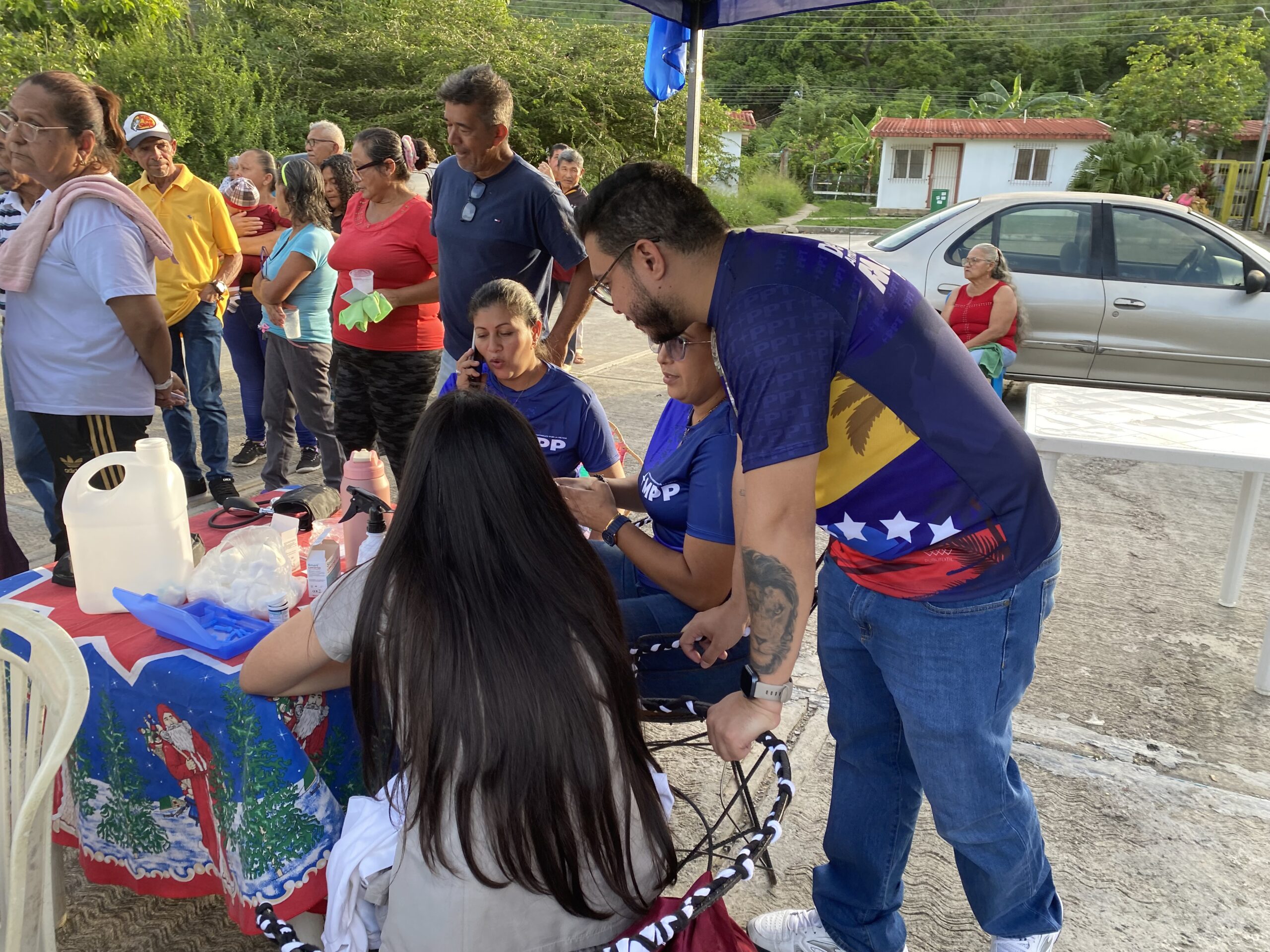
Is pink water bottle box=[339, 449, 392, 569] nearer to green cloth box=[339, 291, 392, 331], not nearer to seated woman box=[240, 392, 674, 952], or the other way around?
seated woman box=[240, 392, 674, 952]

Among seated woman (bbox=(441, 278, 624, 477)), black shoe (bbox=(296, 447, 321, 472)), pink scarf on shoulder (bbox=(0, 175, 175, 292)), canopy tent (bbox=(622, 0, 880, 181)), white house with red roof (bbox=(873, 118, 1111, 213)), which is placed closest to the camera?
pink scarf on shoulder (bbox=(0, 175, 175, 292))

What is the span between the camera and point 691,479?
2.14 m

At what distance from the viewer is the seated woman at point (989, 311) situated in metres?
5.71

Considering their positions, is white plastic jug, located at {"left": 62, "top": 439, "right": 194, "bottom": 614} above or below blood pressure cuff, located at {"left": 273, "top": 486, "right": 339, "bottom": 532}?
above

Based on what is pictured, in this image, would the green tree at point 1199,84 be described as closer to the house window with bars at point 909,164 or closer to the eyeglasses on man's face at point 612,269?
the house window with bars at point 909,164

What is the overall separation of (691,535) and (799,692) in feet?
4.01

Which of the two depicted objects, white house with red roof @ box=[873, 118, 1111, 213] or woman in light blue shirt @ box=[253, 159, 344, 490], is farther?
white house with red roof @ box=[873, 118, 1111, 213]

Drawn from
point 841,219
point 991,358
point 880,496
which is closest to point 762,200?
point 841,219

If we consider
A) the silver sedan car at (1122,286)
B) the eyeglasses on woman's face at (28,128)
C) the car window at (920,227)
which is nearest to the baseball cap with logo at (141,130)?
the eyeglasses on woman's face at (28,128)

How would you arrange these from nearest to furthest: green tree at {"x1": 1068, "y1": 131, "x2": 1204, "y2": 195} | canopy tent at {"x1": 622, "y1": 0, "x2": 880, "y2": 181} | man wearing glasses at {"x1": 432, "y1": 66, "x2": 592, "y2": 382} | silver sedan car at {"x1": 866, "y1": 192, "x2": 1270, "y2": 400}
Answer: canopy tent at {"x1": 622, "y1": 0, "x2": 880, "y2": 181}, man wearing glasses at {"x1": 432, "y1": 66, "x2": 592, "y2": 382}, silver sedan car at {"x1": 866, "y1": 192, "x2": 1270, "y2": 400}, green tree at {"x1": 1068, "y1": 131, "x2": 1204, "y2": 195}

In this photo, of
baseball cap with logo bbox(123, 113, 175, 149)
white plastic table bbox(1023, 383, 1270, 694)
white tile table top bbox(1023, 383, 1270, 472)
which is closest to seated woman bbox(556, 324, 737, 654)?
white plastic table bbox(1023, 383, 1270, 694)

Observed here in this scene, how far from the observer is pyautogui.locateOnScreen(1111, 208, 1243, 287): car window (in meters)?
6.16

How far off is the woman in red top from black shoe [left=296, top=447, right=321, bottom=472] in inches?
43.9

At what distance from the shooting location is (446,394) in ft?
4.58
